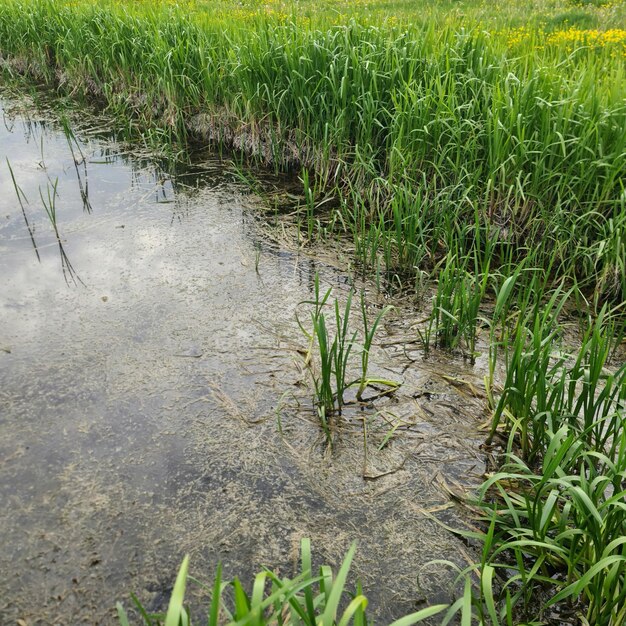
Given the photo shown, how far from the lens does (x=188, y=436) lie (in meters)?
1.83

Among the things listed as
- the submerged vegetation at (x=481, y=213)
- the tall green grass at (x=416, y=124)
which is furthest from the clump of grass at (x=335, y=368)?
the tall green grass at (x=416, y=124)

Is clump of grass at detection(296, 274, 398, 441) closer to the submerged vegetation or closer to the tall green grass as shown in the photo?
the submerged vegetation

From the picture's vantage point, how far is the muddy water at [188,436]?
1.43 metres

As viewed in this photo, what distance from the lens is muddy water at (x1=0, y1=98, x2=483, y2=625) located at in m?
1.43

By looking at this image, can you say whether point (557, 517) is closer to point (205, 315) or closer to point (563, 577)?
point (563, 577)

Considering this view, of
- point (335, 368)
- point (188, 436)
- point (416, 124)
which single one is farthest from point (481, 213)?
point (188, 436)

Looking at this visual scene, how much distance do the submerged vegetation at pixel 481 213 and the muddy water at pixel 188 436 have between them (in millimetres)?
119

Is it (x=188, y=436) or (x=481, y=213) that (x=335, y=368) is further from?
(x=481, y=213)

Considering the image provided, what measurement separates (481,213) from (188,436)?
1833 mm

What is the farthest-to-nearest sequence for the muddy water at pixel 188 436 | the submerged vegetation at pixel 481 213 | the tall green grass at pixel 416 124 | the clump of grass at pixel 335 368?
the tall green grass at pixel 416 124 < the clump of grass at pixel 335 368 < the muddy water at pixel 188 436 < the submerged vegetation at pixel 481 213

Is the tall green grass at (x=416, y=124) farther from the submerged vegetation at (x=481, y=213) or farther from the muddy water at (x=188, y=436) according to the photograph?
the muddy water at (x=188, y=436)

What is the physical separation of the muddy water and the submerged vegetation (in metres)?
0.12

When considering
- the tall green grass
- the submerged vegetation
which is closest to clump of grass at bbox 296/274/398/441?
the submerged vegetation

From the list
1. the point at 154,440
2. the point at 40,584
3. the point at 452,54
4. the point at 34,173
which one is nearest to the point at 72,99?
Answer: the point at 34,173
